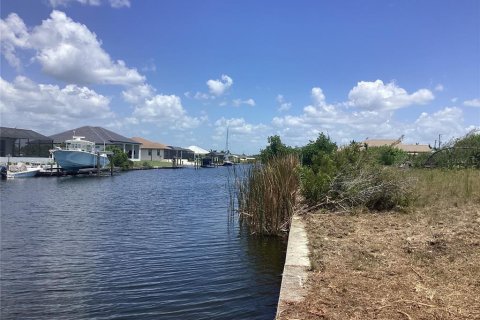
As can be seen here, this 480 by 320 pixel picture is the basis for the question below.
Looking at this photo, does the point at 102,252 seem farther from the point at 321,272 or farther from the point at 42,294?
the point at 321,272

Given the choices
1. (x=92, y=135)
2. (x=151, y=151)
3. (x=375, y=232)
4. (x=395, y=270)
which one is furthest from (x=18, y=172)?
(x=151, y=151)

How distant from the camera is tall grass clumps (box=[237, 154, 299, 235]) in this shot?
1312 cm

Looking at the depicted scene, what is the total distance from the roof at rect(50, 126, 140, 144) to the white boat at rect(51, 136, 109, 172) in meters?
16.2

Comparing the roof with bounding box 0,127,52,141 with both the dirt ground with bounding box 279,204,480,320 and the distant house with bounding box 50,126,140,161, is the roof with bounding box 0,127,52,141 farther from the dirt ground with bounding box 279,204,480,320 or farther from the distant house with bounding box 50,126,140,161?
the dirt ground with bounding box 279,204,480,320

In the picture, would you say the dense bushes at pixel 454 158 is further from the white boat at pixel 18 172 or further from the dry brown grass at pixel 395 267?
the white boat at pixel 18 172

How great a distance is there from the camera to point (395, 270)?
21.6 feet

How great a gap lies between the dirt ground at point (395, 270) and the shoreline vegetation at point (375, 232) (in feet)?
0.04

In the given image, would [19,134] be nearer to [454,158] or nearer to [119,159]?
[119,159]

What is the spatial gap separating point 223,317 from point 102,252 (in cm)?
→ 610

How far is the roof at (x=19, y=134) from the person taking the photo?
6151 cm

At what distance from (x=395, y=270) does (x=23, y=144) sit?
6806 cm

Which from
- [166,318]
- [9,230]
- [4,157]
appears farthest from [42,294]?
[4,157]

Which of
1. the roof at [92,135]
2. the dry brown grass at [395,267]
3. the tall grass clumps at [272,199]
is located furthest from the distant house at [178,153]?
the dry brown grass at [395,267]

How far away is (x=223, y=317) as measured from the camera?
7.27 metres
